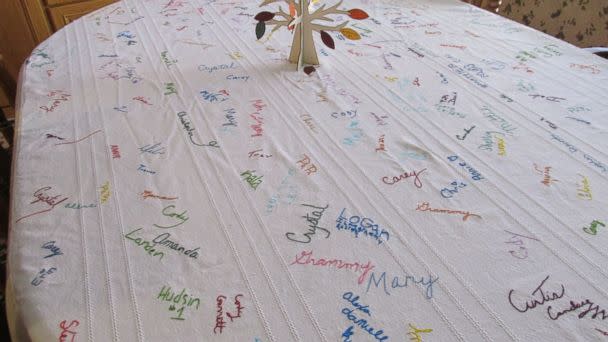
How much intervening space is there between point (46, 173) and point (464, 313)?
732mm

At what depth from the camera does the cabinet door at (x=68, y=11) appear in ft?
7.36

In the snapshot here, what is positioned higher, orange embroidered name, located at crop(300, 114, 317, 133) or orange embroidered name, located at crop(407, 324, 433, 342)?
orange embroidered name, located at crop(300, 114, 317, 133)

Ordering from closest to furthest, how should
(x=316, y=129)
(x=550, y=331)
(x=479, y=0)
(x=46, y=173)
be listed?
1. (x=550, y=331)
2. (x=46, y=173)
3. (x=316, y=129)
4. (x=479, y=0)

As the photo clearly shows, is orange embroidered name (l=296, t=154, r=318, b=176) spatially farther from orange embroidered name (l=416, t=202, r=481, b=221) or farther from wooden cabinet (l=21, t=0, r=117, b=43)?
wooden cabinet (l=21, t=0, r=117, b=43)

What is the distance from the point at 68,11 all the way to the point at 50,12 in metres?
0.09

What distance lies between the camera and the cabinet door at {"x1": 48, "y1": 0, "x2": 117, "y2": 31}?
88.4 inches

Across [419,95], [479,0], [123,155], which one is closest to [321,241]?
[123,155]

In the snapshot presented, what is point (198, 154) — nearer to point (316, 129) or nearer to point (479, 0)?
point (316, 129)

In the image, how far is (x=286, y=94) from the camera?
995mm
